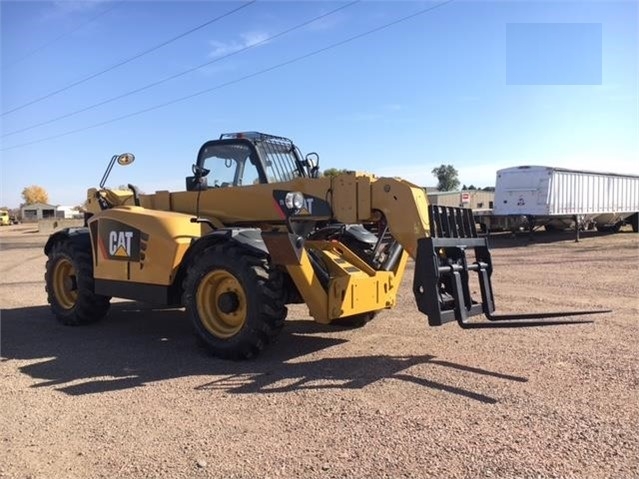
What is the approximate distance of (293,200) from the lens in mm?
6480

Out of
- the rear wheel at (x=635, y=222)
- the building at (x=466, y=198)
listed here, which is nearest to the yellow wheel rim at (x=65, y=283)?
the rear wheel at (x=635, y=222)

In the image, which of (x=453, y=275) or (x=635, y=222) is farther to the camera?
(x=635, y=222)

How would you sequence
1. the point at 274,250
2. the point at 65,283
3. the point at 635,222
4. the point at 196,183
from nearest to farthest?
the point at 274,250 < the point at 196,183 < the point at 65,283 < the point at 635,222

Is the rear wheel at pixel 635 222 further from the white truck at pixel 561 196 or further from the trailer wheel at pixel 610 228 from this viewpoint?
the white truck at pixel 561 196

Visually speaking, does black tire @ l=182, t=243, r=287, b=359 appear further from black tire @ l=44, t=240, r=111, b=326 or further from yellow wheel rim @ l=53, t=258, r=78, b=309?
yellow wheel rim @ l=53, t=258, r=78, b=309

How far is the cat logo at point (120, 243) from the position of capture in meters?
7.50

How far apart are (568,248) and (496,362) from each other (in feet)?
55.2

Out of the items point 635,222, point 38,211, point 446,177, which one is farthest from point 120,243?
point 38,211

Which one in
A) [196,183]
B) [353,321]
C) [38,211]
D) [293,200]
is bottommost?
[353,321]

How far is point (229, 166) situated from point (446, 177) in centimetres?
11191

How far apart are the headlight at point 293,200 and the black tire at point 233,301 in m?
0.69

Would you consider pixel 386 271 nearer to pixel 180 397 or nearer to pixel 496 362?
pixel 496 362

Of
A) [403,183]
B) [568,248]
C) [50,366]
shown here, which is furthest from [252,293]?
[568,248]

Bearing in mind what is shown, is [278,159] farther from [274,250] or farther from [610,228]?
[610,228]
